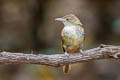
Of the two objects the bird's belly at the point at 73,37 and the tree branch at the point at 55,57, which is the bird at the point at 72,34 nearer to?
the bird's belly at the point at 73,37

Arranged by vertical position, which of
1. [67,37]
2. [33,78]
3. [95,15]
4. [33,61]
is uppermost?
[95,15]

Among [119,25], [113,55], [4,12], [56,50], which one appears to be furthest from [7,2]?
[113,55]

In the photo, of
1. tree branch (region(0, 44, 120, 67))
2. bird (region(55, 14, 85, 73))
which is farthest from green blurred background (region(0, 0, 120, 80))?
tree branch (region(0, 44, 120, 67))

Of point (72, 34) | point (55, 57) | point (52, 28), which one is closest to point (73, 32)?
point (72, 34)

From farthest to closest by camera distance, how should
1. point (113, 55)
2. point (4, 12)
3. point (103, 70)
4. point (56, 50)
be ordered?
point (4, 12), point (103, 70), point (56, 50), point (113, 55)

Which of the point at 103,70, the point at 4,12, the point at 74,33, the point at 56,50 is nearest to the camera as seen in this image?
the point at 74,33

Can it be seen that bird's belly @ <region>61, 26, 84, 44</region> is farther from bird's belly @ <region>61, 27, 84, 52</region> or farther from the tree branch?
the tree branch

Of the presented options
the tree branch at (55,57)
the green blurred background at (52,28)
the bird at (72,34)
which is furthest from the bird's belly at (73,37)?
the green blurred background at (52,28)

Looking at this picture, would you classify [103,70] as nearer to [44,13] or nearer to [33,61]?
[44,13]

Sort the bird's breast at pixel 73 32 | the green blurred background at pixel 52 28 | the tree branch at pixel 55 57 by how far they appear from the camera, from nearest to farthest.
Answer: the tree branch at pixel 55 57
the bird's breast at pixel 73 32
the green blurred background at pixel 52 28
